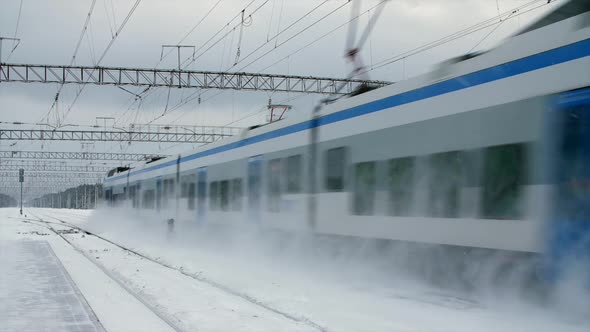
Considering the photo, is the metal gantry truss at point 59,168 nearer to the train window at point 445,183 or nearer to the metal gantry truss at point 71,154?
the metal gantry truss at point 71,154

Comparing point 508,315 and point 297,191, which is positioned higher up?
point 297,191

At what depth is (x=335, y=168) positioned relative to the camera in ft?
39.5

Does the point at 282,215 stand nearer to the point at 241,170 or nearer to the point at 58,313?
the point at 241,170

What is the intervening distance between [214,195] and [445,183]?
37.3 feet

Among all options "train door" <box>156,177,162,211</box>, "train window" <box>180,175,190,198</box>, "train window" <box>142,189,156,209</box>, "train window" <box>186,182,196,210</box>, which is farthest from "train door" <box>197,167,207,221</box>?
"train window" <box>142,189,156,209</box>

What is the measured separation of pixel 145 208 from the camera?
2917 centimetres

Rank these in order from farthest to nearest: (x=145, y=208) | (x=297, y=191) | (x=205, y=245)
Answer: (x=145, y=208)
(x=205, y=245)
(x=297, y=191)

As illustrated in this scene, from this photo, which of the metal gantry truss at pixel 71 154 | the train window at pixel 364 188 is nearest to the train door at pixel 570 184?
the train window at pixel 364 188

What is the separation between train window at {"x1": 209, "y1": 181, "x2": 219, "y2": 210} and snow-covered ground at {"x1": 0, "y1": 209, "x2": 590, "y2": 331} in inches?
67.7

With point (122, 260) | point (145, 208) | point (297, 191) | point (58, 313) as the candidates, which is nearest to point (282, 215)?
point (297, 191)

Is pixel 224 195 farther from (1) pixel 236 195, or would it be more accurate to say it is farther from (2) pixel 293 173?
(2) pixel 293 173

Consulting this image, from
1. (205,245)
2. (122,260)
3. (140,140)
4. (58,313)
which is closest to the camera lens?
(58,313)

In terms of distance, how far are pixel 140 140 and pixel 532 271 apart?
40564mm

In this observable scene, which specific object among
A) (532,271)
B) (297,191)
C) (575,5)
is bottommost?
(532,271)
